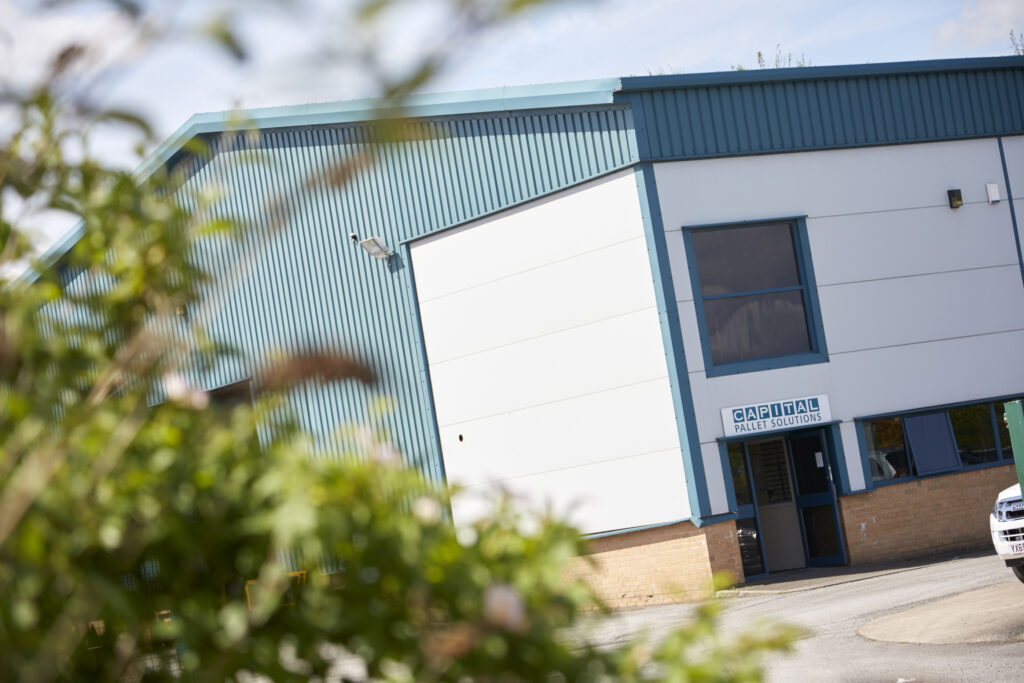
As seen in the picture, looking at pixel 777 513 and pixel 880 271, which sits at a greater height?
pixel 880 271

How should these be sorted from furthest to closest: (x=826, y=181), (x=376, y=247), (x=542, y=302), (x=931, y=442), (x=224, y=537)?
(x=376, y=247) < (x=542, y=302) < (x=826, y=181) < (x=931, y=442) < (x=224, y=537)

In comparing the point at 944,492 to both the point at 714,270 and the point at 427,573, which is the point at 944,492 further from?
the point at 427,573

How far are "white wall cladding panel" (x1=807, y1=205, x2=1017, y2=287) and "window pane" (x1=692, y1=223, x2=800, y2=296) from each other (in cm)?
58

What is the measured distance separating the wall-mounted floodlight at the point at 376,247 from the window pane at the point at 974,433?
11.9 meters

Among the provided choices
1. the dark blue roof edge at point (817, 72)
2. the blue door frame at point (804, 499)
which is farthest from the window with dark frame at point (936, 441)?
the dark blue roof edge at point (817, 72)

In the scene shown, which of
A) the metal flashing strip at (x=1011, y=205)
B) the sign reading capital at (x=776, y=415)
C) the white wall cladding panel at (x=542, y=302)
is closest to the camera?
the sign reading capital at (x=776, y=415)

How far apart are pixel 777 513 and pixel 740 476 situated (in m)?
1.15

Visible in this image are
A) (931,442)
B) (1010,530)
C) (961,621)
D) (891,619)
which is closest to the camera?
(961,621)

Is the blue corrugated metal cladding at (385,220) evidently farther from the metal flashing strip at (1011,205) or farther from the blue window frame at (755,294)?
the metal flashing strip at (1011,205)

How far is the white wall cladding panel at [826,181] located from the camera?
20.2 m

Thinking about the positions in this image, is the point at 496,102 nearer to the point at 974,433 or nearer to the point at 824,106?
the point at 824,106

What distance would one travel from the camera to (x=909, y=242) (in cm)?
2127

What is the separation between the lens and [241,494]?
187 centimetres

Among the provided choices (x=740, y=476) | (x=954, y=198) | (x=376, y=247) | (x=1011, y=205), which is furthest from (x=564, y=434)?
(x=1011, y=205)
